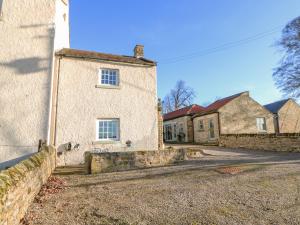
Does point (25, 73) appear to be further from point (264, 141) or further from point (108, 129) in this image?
point (264, 141)

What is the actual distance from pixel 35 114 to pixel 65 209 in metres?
7.79

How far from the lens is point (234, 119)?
22781mm

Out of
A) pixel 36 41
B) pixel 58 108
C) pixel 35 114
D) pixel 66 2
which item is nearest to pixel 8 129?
pixel 35 114

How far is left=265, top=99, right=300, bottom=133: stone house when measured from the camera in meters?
26.9

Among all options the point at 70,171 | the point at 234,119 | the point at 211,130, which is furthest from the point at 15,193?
the point at 234,119

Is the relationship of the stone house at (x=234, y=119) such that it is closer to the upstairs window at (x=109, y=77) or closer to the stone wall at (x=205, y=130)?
the stone wall at (x=205, y=130)

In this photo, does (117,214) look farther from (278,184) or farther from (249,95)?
Answer: (249,95)

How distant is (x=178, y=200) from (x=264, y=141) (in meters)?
14.6

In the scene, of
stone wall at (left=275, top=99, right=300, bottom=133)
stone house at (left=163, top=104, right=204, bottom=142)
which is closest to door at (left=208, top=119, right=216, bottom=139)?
stone house at (left=163, top=104, right=204, bottom=142)

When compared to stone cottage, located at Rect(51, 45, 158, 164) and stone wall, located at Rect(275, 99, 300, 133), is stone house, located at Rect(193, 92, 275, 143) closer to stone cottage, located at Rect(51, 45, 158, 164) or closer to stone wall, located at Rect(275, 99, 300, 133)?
stone wall, located at Rect(275, 99, 300, 133)

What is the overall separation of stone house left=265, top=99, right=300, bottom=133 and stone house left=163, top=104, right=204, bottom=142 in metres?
9.77

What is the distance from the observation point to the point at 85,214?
4641 mm

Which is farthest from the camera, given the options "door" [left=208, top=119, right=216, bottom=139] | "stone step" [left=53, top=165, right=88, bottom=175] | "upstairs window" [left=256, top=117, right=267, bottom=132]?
"upstairs window" [left=256, top=117, right=267, bottom=132]

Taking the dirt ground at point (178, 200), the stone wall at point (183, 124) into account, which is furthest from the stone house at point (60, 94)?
the stone wall at point (183, 124)
